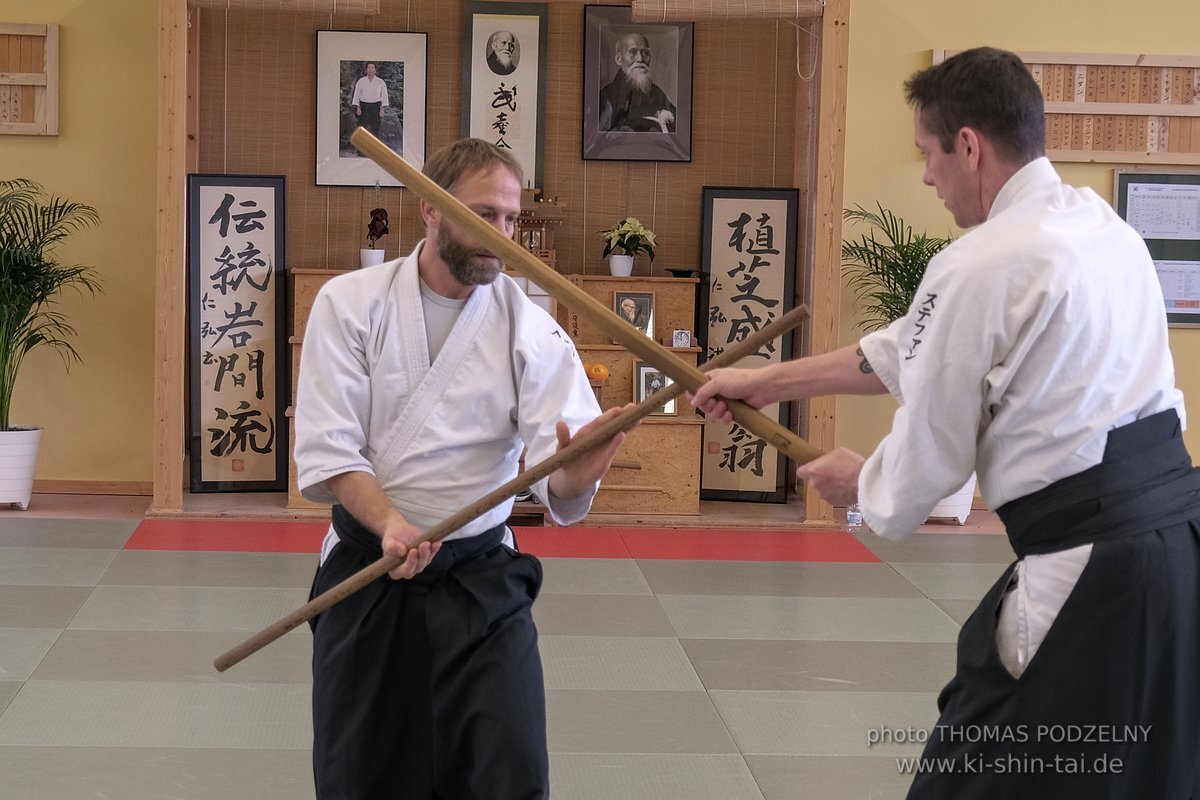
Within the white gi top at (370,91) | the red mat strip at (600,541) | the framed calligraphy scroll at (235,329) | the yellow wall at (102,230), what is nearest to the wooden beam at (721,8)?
the white gi top at (370,91)

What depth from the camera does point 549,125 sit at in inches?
275

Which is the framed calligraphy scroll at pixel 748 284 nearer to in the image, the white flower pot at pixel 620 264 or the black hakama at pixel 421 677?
the white flower pot at pixel 620 264

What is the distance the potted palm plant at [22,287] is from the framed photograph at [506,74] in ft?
6.92

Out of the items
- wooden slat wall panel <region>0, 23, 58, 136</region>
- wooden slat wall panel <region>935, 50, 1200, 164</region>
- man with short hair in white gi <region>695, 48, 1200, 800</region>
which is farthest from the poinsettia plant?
man with short hair in white gi <region>695, 48, 1200, 800</region>

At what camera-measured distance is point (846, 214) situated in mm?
6922

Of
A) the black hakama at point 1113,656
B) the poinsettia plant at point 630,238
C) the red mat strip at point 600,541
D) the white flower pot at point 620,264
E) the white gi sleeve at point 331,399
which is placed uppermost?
the poinsettia plant at point 630,238

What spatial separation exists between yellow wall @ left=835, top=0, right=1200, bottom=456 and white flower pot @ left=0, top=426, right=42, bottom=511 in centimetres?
413

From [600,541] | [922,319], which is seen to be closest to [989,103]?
[922,319]

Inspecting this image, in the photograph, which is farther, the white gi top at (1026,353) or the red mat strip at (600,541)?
the red mat strip at (600,541)

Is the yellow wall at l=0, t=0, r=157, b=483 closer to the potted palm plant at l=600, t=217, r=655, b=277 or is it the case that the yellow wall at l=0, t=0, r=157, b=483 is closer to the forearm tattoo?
the potted palm plant at l=600, t=217, r=655, b=277

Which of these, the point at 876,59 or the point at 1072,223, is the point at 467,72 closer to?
the point at 876,59

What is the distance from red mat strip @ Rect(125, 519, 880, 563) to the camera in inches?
223

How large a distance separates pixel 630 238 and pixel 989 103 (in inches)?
192

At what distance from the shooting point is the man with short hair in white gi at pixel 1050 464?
5.67 ft
